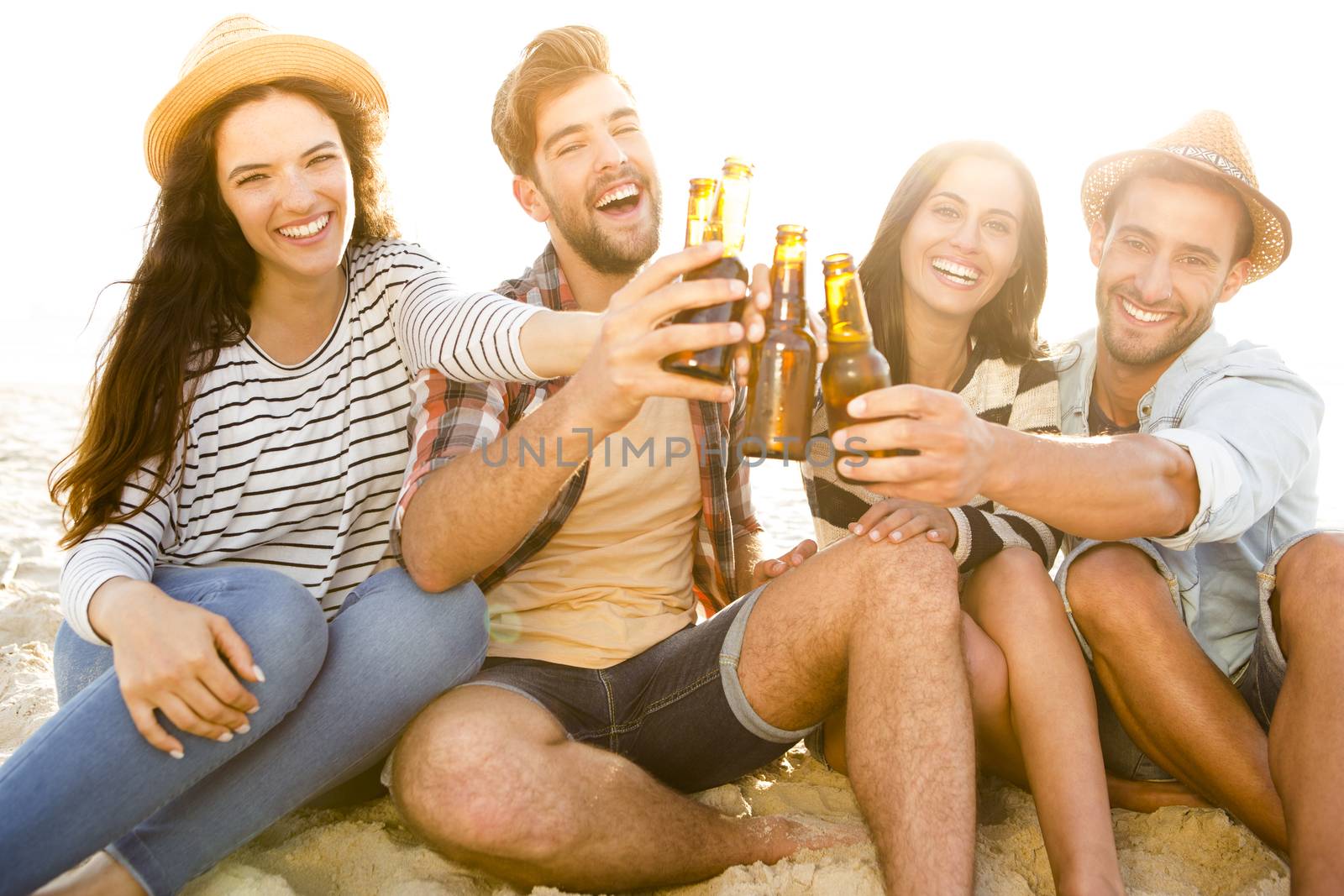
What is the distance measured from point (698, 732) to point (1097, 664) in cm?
110

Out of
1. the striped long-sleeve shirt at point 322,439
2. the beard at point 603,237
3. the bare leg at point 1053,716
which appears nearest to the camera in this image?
the bare leg at point 1053,716

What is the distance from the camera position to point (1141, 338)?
3021 mm

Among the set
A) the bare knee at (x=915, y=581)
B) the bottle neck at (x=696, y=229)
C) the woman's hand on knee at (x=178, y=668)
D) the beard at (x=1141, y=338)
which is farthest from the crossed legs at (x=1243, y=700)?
the woman's hand on knee at (x=178, y=668)

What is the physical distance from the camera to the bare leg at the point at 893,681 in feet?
6.87

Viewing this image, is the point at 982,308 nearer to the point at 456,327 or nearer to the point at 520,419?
the point at 520,419

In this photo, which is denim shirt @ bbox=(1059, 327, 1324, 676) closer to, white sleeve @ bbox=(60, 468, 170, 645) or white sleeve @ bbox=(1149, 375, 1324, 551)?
white sleeve @ bbox=(1149, 375, 1324, 551)

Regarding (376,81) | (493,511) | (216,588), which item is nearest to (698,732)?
(493,511)

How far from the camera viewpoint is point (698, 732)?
2.61m

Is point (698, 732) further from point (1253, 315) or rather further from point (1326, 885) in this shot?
point (1253, 315)

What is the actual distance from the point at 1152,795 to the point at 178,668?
2532mm

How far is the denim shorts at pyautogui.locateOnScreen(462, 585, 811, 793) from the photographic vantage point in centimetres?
257

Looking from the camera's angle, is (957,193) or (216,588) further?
(957,193)

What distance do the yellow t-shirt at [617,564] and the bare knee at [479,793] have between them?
48 cm

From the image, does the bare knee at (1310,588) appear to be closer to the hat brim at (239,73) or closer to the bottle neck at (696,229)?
the bottle neck at (696,229)
